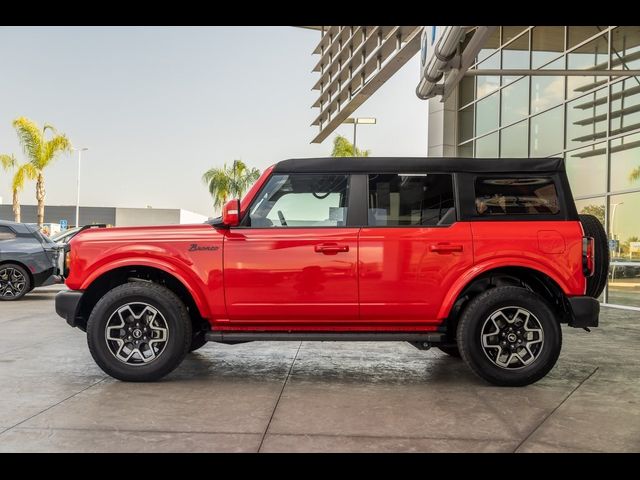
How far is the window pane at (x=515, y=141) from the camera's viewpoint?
15820 mm

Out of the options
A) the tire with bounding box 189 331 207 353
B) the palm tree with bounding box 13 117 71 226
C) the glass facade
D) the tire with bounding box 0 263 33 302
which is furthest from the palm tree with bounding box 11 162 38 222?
the tire with bounding box 189 331 207 353

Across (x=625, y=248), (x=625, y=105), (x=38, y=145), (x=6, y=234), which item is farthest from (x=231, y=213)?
(x=38, y=145)

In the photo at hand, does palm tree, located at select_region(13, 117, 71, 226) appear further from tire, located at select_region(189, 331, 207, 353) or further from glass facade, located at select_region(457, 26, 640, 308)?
tire, located at select_region(189, 331, 207, 353)

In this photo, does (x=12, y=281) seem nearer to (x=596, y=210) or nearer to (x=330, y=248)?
(x=330, y=248)

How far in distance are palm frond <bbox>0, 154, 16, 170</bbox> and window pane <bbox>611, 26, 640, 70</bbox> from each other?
32.0m

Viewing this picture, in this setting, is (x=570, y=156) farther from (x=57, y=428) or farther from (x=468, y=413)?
(x=57, y=428)

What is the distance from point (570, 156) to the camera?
45.9ft

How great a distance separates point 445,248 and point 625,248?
9338mm

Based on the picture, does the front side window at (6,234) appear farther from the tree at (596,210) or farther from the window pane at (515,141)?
the window pane at (515,141)

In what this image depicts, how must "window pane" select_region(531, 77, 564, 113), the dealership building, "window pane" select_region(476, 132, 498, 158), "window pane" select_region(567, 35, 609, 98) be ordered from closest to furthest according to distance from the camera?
the dealership building, "window pane" select_region(567, 35, 609, 98), "window pane" select_region(531, 77, 564, 113), "window pane" select_region(476, 132, 498, 158)

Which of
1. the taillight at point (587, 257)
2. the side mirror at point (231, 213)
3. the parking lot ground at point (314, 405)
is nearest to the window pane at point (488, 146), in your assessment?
the parking lot ground at point (314, 405)

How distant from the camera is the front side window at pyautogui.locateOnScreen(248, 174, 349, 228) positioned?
16.3ft

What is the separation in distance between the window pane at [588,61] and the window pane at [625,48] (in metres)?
0.19

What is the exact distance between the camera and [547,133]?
1483 centimetres
